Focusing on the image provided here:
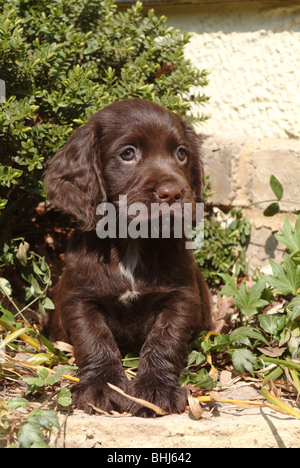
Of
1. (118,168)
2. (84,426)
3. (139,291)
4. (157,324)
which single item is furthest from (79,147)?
(84,426)

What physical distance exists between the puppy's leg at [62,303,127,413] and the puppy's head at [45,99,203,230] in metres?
0.48

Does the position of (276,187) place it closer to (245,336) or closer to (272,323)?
(272,323)

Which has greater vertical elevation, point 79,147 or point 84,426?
point 79,147

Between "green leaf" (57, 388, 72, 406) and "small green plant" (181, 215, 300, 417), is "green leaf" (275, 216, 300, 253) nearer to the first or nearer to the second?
"small green plant" (181, 215, 300, 417)

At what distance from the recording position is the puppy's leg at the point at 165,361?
2.50 m

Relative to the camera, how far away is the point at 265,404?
250cm

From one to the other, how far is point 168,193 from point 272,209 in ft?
4.61

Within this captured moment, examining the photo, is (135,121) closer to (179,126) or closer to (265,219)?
(179,126)

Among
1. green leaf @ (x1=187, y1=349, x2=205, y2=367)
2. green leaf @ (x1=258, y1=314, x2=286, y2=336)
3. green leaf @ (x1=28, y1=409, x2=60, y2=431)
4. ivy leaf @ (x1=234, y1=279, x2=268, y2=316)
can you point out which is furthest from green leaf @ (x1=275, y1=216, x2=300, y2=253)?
green leaf @ (x1=28, y1=409, x2=60, y2=431)

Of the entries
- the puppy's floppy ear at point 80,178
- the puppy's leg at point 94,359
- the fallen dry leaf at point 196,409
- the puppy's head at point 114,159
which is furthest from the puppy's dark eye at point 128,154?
the fallen dry leaf at point 196,409

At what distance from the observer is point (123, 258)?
2986 mm

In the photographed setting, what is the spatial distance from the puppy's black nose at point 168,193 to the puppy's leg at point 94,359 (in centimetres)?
73

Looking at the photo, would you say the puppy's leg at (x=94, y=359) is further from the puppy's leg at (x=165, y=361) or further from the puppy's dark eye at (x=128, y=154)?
the puppy's dark eye at (x=128, y=154)

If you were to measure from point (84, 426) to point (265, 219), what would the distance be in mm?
2312
